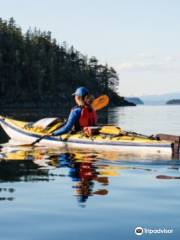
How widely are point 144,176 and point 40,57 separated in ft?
434

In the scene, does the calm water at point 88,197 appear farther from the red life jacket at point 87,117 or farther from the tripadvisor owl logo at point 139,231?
the red life jacket at point 87,117

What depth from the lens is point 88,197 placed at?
39.2ft

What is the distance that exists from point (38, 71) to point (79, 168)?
404 ft

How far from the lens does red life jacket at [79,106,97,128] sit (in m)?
22.4

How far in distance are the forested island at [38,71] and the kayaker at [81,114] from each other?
95.2 m

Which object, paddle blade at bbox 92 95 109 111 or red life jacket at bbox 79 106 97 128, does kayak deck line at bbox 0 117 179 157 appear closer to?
red life jacket at bbox 79 106 97 128

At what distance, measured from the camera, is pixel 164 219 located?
1009 centimetres

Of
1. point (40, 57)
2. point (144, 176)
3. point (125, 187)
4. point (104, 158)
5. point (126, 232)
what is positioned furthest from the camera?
point (40, 57)

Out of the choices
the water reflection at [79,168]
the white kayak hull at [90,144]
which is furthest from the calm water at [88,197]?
the white kayak hull at [90,144]

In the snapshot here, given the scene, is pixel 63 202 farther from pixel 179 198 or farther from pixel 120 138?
pixel 120 138

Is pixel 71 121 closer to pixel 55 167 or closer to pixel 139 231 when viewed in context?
pixel 55 167

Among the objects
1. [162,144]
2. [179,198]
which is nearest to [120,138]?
[162,144]

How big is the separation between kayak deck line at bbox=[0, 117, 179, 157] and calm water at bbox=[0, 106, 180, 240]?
1.24 metres

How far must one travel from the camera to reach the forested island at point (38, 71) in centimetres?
13025
